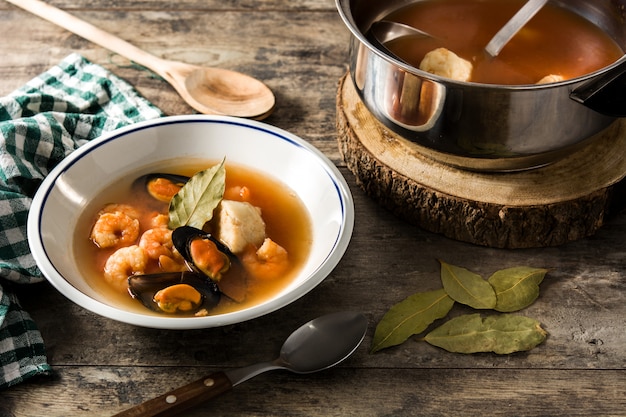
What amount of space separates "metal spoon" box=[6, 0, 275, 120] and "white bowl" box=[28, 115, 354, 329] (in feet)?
0.84

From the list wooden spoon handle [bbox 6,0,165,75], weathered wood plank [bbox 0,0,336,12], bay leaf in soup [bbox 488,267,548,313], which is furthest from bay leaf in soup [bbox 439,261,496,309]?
weathered wood plank [bbox 0,0,336,12]

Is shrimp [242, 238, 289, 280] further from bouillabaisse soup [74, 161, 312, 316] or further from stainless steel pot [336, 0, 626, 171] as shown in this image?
stainless steel pot [336, 0, 626, 171]

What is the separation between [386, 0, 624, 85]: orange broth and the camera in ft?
5.71

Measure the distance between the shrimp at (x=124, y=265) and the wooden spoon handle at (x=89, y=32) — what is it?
80 cm

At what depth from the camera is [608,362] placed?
58.2 inches

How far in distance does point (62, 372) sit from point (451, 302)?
2.55ft

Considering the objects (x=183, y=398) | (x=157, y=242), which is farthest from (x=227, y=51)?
(x=183, y=398)

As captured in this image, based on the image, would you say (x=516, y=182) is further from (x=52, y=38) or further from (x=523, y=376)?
(x=52, y=38)

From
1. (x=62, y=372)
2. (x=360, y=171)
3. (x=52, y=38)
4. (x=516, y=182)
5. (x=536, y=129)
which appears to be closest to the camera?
(x=62, y=372)

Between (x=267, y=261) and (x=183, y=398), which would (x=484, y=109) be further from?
(x=183, y=398)

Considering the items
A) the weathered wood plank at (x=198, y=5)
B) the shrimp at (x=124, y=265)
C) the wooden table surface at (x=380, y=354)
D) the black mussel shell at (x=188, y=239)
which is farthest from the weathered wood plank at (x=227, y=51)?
the shrimp at (x=124, y=265)

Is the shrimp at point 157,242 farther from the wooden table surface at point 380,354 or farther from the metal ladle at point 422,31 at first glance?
the metal ladle at point 422,31

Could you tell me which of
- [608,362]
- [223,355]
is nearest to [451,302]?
[608,362]

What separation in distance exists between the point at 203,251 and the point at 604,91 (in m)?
0.84
